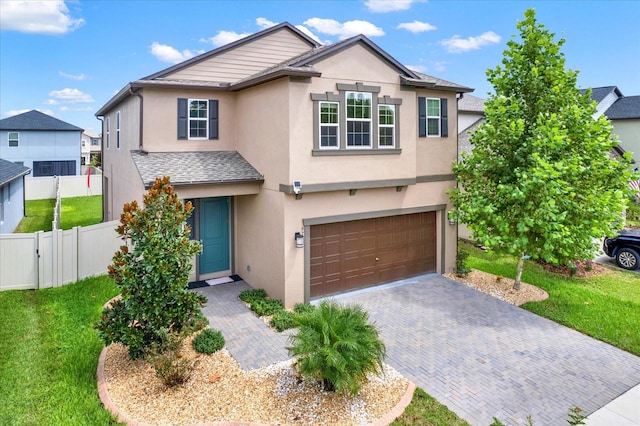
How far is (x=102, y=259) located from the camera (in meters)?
12.8

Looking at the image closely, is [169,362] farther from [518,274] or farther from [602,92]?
[602,92]

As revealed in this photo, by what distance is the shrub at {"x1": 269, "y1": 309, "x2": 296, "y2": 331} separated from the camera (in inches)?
389

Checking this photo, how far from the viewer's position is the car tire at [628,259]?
1546 centimetres

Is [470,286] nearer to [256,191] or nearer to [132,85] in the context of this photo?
[256,191]

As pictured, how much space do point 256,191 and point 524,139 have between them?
8053mm

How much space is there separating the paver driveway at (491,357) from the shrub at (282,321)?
15.9 inches

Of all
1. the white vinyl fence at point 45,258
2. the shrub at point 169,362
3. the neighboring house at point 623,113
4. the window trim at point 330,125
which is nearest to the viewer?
the shrub at point 169,362

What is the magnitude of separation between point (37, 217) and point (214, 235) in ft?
54.6

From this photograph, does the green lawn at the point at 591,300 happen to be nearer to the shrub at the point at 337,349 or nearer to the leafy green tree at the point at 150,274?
the shrub at the point at 337,349

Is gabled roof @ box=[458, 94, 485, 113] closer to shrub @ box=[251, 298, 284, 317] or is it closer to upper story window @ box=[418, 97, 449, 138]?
upper story window @ box=[418, 97, 449, 138]

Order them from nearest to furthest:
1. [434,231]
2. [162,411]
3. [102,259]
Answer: [162,411] → [102,259] → [434,231]

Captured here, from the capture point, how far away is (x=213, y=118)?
1348 cm

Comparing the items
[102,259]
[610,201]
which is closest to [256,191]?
[102,259]

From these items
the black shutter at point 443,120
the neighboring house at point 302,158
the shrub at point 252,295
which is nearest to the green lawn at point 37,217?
the neighboring house at point 302,158
